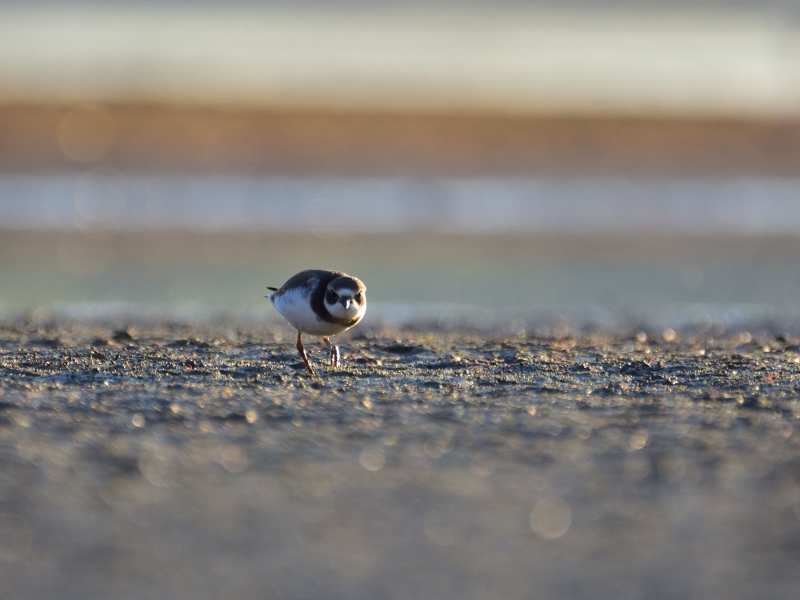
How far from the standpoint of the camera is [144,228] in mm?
15148

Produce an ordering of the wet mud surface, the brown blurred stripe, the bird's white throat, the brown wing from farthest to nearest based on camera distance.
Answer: the brown blurred stripe, the brown wing, the bird's white throat, the wet mud surface

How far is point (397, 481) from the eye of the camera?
11.2 ft

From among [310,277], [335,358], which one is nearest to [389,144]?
[310,277]

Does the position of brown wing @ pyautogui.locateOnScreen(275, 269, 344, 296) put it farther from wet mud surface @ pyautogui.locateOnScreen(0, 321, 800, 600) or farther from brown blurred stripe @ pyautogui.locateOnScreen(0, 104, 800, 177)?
brown blurred stripe @ pyautogui.locateOnScreen(0, 104, 800, 177)

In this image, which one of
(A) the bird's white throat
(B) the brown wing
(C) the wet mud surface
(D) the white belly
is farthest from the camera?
(B) the brown wing

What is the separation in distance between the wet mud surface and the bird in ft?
1.14

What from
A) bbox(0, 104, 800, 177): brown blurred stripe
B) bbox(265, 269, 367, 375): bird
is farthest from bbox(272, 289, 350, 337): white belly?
bbox(0, 104, 800, 177): brown blurred stripe

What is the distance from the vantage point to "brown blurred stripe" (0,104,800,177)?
21484mm

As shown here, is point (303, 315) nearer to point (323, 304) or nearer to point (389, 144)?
point (323, 304)

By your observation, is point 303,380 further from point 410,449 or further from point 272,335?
point 272,335

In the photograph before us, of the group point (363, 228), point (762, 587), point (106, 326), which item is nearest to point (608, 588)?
point (762, 587)

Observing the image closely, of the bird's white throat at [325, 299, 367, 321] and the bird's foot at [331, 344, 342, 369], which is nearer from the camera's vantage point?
the bird's white throat at [325, 299, 367, 321]

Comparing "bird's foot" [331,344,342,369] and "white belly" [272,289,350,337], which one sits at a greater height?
"white belly" [272,289,350,337]

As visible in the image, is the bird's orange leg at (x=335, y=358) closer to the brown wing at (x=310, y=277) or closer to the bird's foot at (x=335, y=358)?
the bird's foot at (x=335, y=358)
